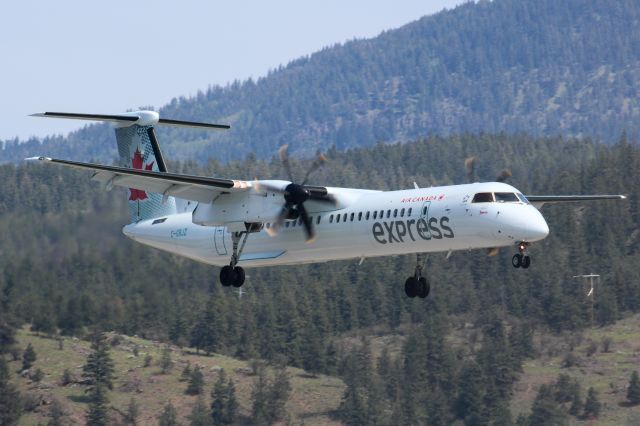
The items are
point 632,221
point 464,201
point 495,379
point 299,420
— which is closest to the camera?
point 464,201

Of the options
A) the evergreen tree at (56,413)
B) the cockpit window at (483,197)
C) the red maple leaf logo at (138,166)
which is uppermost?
the red maple leaf logo at (138,166)

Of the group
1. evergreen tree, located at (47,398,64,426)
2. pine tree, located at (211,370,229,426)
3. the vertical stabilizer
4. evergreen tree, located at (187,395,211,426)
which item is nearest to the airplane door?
the vertical stabilizer

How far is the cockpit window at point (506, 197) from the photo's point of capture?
111ft

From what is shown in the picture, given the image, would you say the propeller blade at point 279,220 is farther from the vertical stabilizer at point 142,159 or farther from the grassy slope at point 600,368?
the grassy slope at point 600,368

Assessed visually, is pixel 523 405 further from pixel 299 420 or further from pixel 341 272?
pixel 341 272

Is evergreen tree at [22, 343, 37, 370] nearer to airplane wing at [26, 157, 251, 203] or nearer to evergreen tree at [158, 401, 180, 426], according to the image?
evergreen tree at [158, 401, 180, 426]

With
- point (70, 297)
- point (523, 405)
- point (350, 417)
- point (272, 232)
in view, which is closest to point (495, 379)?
point (523, 405)

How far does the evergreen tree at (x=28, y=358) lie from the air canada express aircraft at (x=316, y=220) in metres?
67.2

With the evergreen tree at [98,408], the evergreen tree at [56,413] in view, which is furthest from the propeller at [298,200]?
the evergreen tree at [56,413]

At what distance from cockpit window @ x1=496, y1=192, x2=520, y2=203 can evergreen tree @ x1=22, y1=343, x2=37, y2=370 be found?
257 ft

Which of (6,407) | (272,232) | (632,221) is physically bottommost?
(6,407)

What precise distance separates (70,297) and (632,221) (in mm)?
68350

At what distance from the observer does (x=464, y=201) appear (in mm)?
34219

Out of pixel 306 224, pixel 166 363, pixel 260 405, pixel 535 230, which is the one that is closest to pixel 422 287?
pixel 306 224
